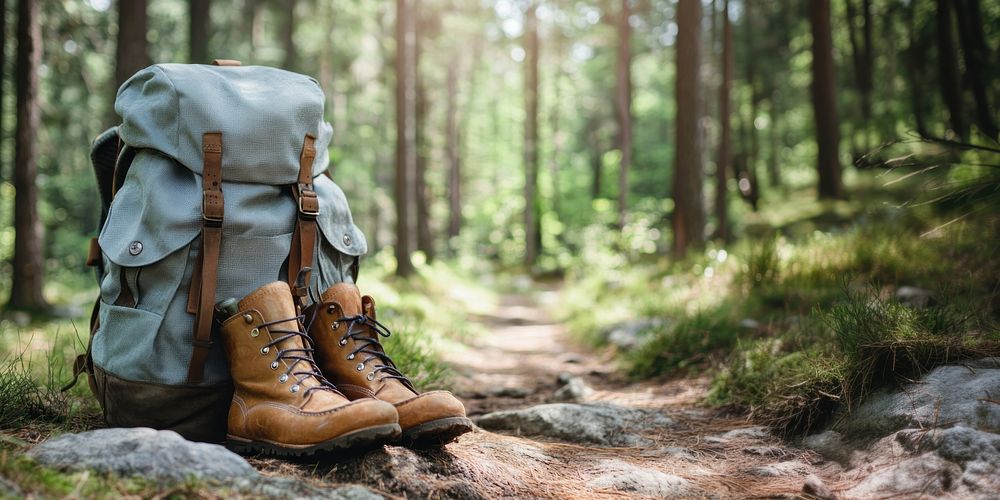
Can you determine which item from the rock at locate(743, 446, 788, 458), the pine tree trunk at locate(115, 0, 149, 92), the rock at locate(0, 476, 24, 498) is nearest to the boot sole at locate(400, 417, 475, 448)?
the rock at locate(0, 476, 24, 498)

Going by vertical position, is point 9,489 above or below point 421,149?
below

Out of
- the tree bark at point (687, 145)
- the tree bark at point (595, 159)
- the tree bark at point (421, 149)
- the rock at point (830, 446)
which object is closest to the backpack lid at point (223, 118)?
the rock at point (830, 446)

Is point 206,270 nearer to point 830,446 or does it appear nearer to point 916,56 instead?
point 830,446

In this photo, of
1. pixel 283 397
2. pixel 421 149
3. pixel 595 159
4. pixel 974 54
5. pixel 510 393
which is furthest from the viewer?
pixel 595 159

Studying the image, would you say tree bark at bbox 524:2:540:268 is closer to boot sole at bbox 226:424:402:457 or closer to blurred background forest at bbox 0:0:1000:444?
blurred background forest at bbox 0:0:1000:444

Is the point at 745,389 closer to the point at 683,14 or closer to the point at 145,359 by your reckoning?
the point at 145,359

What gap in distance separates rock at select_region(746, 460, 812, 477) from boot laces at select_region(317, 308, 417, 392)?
1.31 metres

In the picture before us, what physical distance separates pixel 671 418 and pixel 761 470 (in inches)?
38.1

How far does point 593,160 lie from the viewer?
33250 millimetres

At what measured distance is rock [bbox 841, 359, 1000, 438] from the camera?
2191 millimetres

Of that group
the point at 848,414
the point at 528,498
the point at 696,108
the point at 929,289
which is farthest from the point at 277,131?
the point at 696,108

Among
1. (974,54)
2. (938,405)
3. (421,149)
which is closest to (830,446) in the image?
(938,405)

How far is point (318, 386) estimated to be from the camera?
214 cm

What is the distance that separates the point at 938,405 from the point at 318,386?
2199 millimetres
